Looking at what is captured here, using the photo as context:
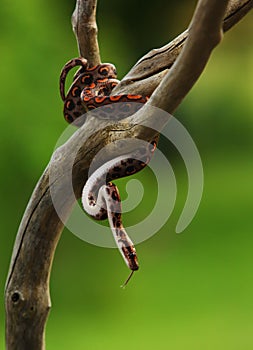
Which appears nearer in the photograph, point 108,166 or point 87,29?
point 108,166

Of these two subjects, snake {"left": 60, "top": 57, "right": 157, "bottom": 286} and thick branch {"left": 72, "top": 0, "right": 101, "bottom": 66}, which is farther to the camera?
thick branch {"left": 72, "top": 0, "right": 101, "bottom": 66}

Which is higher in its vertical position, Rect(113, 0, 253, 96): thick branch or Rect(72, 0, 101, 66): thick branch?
Rect(72, 0, 101, 66): thick branch

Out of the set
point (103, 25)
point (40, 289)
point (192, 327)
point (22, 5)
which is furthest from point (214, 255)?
point (40, 289)

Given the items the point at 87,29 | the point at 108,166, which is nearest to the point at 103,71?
the point at 87,29

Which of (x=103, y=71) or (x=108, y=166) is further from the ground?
(x=103, y=71)

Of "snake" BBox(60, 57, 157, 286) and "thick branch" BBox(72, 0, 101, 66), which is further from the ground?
"thick branch" BBox(72, 0, 101, 66)

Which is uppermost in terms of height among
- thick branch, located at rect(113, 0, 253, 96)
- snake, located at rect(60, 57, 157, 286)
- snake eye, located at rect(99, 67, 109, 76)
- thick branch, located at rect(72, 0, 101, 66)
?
thick branch, located at rect(72, 0, 101, 66)

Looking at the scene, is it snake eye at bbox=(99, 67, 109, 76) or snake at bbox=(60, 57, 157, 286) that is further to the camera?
snake eye at bbox=(99, 67, 109, 76)

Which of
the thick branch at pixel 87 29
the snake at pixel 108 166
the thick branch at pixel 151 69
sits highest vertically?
the thick branch at pixel 87 29

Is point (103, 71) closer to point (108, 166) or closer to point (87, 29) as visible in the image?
point (87, 29)

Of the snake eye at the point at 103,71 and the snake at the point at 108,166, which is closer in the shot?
the snake at the point at 108,166
